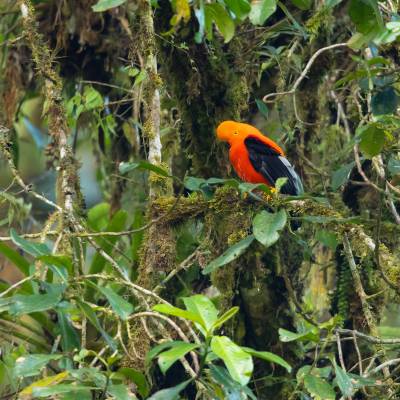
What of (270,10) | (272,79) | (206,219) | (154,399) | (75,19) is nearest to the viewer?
(154,399)

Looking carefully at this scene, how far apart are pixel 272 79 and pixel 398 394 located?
242 centimetres

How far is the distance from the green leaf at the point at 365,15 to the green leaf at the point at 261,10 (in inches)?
10.1

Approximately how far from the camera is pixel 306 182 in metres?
4.65

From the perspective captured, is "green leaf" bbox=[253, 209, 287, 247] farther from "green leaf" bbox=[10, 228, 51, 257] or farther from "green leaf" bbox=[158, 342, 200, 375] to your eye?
"green leaf" bbox=[10, 228, 51, 257]

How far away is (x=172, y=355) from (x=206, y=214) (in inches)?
50.1

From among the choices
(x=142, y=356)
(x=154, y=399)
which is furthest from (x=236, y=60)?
(x=154, y=399)

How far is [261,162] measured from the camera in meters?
4.33

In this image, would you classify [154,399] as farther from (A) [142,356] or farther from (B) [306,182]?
(B) [306,182]

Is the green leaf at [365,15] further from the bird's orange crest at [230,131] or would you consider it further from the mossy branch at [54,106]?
the mossy branch at [54,106]

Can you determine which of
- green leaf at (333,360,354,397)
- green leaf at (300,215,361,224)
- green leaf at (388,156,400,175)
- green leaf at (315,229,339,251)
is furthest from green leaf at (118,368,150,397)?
green leaf at (388,156,400,175)

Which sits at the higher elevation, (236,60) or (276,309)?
(236,60)

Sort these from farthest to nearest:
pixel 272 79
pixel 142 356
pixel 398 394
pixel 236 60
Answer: pixel 272 79 → pixel 236 60 → pixel 142 356 → pixel 398 394

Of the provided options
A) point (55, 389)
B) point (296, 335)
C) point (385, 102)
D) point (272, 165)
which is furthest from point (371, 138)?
point (272, 165)

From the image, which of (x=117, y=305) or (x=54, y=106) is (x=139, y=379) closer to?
(x=117, y=305)
